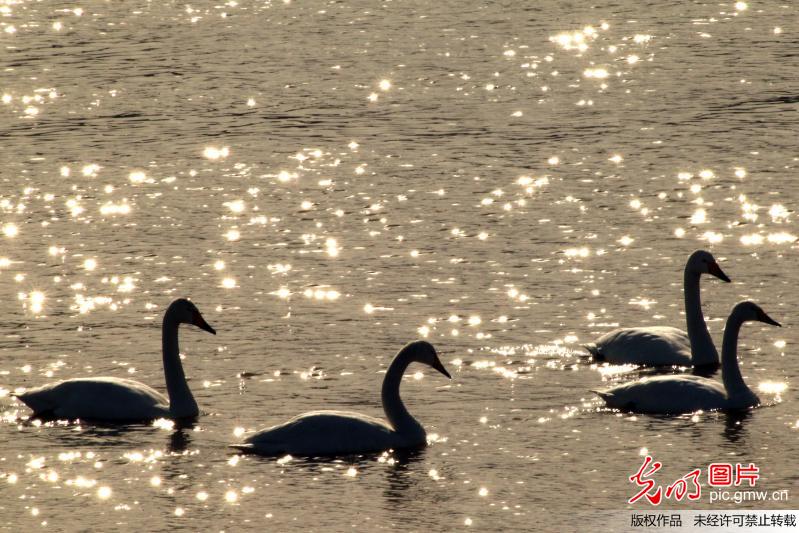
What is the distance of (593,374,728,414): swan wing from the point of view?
17.8 metres

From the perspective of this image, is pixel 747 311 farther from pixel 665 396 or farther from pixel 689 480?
pixel 689 480

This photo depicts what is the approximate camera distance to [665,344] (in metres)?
19.8

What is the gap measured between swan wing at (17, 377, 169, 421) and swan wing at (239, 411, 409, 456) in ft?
4.95

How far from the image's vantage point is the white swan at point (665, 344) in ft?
63.9

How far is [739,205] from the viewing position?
1079 inches

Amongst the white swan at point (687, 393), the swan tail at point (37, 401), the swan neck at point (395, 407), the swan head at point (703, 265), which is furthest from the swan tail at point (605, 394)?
the swan tail at point (37, 401)

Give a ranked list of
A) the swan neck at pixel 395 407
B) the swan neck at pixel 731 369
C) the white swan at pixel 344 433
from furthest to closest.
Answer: the swan neck at pixel 731 369 → the swan neck at pixel 395 407 → the white swan at pixel 344 433

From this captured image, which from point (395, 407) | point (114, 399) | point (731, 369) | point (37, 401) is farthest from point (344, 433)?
point (731, 369)

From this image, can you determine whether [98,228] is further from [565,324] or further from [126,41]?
[126,41]

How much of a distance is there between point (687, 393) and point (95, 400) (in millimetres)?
5754

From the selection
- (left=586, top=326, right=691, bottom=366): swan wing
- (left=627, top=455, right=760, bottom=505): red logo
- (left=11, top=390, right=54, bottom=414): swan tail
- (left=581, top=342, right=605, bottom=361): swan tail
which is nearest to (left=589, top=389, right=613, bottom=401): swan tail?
(left=586, top=326, right=691, bottom=366): swan wing

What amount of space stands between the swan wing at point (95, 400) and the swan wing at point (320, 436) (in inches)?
59.3

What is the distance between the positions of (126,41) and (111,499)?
3140cm

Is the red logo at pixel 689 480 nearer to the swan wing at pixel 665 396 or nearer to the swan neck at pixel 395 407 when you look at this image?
the swan wing at pixel 665 396
